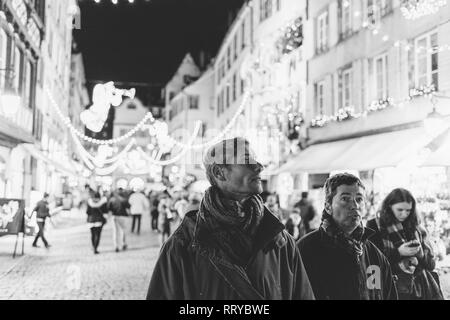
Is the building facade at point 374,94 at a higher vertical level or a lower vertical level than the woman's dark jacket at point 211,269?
higher

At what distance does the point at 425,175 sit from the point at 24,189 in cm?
1015

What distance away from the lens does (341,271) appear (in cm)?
311

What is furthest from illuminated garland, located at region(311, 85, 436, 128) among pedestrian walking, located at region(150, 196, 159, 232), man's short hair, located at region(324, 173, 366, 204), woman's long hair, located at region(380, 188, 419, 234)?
man's short hair, located at region(324, 173, 366, 204)

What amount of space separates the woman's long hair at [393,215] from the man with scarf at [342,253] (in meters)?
0.79

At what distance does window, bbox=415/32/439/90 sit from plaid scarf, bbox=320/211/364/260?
326 inches

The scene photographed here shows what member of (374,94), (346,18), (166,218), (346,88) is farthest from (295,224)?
(346,18)

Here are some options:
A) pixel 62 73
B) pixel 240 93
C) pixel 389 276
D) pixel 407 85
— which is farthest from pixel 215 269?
pixel 62 73

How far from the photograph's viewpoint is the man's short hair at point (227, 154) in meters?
2.55

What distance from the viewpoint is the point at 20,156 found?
1408 cm

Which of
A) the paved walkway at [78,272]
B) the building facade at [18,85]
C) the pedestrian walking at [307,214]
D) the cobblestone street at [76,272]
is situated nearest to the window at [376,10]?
the pedestrian walking at [307,214]

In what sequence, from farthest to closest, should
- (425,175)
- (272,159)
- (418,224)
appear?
1. (272,159)
2. (425,175)
3. (418,224)

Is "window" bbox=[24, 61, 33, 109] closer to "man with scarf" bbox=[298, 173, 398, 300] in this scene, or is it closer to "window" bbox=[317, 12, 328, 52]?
"window" bbox=[317, 12, 328, 52]

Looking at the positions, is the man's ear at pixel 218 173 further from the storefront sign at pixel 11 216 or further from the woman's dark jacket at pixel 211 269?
the storefront sign at pixel 11 216

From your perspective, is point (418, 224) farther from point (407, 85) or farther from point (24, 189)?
point (24, 189)
